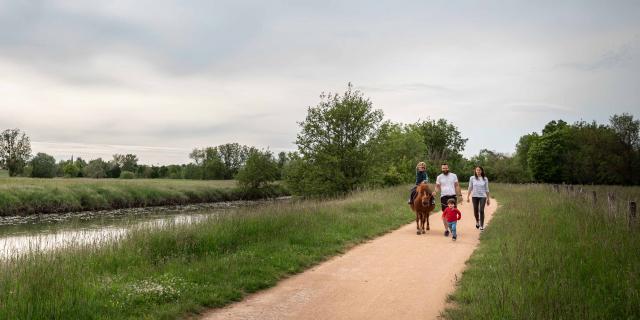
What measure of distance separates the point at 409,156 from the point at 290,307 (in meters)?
53.2

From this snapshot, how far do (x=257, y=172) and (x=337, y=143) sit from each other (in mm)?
30463

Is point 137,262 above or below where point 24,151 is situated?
below

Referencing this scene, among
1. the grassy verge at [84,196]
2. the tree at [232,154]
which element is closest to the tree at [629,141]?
the grassy verge at [84,196]

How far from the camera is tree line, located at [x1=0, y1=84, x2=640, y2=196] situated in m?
34.1

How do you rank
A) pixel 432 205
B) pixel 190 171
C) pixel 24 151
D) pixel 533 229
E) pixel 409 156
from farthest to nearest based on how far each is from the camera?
1. pixel 190 171
2. pixel 24 151
3. pixel 409 156
4. pixel 432 205
5. pixel 533 229

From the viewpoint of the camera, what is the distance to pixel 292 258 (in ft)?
30.6

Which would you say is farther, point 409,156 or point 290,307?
point 409,156

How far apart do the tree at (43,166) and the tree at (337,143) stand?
63.6m

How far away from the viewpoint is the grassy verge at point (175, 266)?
5.92 m

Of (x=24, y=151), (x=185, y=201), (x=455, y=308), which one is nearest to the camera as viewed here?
(x=455, y=308)

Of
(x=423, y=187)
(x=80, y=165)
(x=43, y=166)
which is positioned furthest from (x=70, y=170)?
(x=423, y=187)

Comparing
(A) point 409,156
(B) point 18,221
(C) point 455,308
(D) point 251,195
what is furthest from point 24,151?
(C) point 455,308

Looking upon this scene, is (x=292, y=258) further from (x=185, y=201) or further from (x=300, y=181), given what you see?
(x=185, y=201)

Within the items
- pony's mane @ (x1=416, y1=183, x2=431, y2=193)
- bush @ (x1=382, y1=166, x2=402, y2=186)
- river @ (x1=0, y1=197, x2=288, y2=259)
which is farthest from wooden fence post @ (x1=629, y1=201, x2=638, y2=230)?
bush @ (x1=382, y1=166, x2=402, y2=186)
